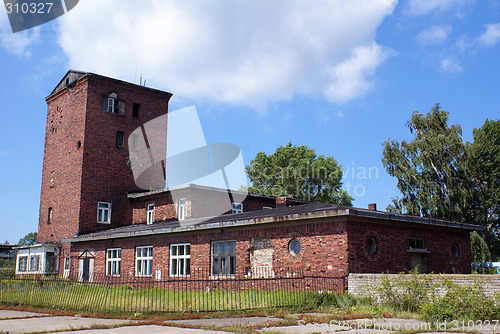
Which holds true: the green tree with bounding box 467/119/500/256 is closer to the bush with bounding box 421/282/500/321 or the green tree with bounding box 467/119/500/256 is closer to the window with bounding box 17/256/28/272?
the bush with bounding box 421/282/500/321

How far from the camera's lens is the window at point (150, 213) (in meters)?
32.8

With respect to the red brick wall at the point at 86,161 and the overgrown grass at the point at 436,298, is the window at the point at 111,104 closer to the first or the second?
the red brick wall at the point at 86,161

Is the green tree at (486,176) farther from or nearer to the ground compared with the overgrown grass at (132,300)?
farther from the ground

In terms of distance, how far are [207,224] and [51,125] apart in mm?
21931

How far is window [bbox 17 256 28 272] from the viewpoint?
34406 mm

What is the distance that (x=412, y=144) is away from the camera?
1642 inches

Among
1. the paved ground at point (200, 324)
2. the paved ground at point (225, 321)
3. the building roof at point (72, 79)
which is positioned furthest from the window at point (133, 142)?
the paved ground at point (225, 321)

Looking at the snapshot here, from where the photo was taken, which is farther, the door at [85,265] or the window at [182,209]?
the door at [85,265]

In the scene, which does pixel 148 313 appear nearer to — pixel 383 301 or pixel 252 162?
pixel 383 301

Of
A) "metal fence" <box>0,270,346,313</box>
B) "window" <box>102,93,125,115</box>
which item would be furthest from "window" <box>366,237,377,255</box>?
"window" <box>102,93,125,115</box>

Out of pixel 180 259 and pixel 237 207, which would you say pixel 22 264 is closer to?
pixel 237 207

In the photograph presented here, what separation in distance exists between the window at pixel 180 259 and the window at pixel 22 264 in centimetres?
1578

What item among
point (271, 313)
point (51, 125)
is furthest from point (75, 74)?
point (271, 313)

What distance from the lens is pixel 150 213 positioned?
1304 inches
